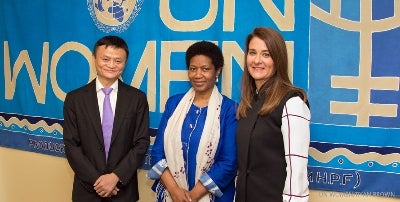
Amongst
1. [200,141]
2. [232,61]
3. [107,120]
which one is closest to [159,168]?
[200,141]

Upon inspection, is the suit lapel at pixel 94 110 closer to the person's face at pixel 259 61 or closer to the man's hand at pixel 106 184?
the man's hand at pixel 106 184

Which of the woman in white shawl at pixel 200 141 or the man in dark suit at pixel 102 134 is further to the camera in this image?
the man in dark suit at pixel 102 134

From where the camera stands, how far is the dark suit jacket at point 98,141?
189 centimetres

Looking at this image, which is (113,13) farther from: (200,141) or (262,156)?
(262,156)

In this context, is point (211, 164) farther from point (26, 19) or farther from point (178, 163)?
point (26, 19)

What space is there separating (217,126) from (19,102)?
5.09 feet

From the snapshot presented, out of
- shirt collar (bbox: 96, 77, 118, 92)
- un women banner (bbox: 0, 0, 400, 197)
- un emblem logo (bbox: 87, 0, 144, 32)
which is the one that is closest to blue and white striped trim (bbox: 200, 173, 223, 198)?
un women banner (bbox: 0, 0, 400, 197)

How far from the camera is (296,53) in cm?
186

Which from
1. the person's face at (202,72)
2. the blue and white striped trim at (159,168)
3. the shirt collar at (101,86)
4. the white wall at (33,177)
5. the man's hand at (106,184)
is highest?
the person's face at (202,72)

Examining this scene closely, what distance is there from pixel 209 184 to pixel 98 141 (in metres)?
0.56

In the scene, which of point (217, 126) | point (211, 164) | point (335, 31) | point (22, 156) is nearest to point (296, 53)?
point (335, 31)

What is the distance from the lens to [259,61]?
151 centimetres

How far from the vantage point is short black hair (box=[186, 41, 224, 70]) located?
1852mm

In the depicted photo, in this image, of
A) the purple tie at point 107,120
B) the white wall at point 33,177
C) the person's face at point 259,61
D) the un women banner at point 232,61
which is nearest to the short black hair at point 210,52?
the un women banner at point 232,61
